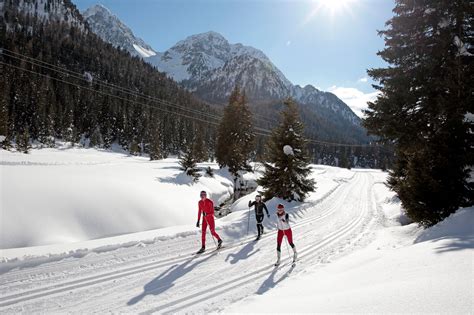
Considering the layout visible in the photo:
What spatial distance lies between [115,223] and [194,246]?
A: 5.10m

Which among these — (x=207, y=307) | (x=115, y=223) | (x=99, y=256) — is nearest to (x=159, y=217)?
(x=115, y=223)

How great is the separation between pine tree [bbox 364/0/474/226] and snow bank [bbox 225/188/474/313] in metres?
2.13

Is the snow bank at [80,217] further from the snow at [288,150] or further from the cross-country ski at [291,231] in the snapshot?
the snow at [288,150]

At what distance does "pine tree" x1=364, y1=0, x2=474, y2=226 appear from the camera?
1082cm

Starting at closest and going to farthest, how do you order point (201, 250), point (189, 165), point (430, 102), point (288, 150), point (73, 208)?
point (201, 250) → point (430, 102) → point (73, 208) → point (288, 150) → point (189, 165)

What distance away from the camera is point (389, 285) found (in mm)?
5367

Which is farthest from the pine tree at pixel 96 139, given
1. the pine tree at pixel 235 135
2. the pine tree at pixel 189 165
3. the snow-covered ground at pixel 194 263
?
the snow-covered ground at pixel 194 263

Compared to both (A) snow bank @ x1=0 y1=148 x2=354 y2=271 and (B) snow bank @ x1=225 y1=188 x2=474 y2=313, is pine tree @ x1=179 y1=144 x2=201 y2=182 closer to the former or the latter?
(A) snow bank @ x1=0 y1=148 x2=354 y2=271

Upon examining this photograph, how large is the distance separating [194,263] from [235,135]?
30.2 metres

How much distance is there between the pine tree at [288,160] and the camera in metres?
21.4

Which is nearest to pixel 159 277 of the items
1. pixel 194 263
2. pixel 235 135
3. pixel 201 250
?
pixel 194 263

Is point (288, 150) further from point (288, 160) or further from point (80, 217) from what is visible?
point (80, 217)

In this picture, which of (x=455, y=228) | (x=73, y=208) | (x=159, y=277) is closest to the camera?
(x=159, y=277)

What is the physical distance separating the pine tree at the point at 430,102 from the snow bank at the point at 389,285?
6.99ft
